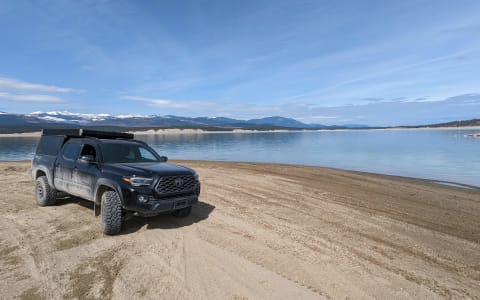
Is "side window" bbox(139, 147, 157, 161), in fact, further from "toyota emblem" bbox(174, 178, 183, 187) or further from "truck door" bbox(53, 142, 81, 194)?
"toyota emblem" bbox(174, 178, 183, 187)

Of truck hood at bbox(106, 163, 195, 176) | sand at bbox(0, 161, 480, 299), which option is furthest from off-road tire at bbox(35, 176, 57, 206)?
truck hood at bbox(106, 163, 195, 176)

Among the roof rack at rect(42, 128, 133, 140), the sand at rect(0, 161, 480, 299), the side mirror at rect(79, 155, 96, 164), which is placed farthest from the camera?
the roof rack at rect(42, 128, 133, 140)

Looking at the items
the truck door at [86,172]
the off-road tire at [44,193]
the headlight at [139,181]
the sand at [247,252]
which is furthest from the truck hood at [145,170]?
the off-road tire at [44,193]

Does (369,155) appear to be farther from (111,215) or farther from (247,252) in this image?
(111,215)

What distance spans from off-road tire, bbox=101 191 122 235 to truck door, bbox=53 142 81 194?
217 centimetres

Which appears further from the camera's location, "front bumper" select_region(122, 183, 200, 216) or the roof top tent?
the roof top tent

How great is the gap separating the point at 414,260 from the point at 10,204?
11.3 meters

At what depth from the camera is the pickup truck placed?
247 inches

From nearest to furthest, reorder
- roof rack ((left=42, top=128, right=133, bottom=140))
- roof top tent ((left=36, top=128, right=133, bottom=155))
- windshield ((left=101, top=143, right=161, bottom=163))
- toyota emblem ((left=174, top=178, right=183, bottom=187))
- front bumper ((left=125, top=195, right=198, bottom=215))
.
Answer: front bumper ((left=125, top=195, right=198, bottom=215)) < toyota emblem ((left=174, top=178, right=183, bottom=187)) < windshield ((left=101, top=143, right=161, bottom=163)) < roof rack ((left=42, top=128, right=133, bottom=140)) < roof top tent ((left=36, top=128, right=133, bottom=155))

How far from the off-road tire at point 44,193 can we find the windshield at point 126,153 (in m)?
2.79

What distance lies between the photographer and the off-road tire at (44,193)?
343 inches

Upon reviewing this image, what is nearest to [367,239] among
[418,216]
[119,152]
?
[418,216]

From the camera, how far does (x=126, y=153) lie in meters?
7.82

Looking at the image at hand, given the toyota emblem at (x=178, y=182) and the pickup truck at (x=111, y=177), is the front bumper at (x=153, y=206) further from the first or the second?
the toyota emblem at (x=178, y=182)
